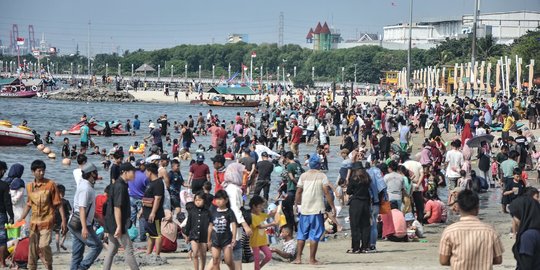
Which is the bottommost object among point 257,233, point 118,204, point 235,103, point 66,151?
point 235,103

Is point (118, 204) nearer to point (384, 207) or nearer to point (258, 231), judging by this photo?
point (258, 231)

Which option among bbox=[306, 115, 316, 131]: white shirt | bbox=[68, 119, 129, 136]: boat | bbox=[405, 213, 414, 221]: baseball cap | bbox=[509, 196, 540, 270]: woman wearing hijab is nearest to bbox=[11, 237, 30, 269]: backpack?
bbox=[405, 213, 414, 221]: baseball cap

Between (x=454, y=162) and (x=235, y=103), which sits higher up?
(x=454, y=162)

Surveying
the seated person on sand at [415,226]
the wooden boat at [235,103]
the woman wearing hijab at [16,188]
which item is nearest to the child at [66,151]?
the seated person on sand at [415,226]

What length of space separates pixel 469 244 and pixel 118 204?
516cm

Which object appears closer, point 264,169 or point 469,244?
point 469,244

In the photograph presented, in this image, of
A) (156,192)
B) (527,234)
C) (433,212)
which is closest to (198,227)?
(156,192)

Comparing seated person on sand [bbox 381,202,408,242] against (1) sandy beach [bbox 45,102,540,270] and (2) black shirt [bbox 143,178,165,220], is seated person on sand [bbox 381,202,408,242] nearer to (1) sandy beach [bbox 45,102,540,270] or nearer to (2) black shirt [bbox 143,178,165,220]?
(1) sandy beach [bbox 45,102,540,270]

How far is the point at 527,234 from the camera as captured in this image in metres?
9.32

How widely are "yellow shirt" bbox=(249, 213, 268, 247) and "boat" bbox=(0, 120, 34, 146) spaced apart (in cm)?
3169

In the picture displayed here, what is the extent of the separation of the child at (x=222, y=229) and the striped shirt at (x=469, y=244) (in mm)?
3931

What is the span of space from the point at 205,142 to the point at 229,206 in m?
34.3

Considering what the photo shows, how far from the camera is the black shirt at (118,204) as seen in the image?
39.2 feet

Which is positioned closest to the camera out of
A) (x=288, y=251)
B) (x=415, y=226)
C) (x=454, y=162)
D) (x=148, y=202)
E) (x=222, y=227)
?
(x=222, y=227)
